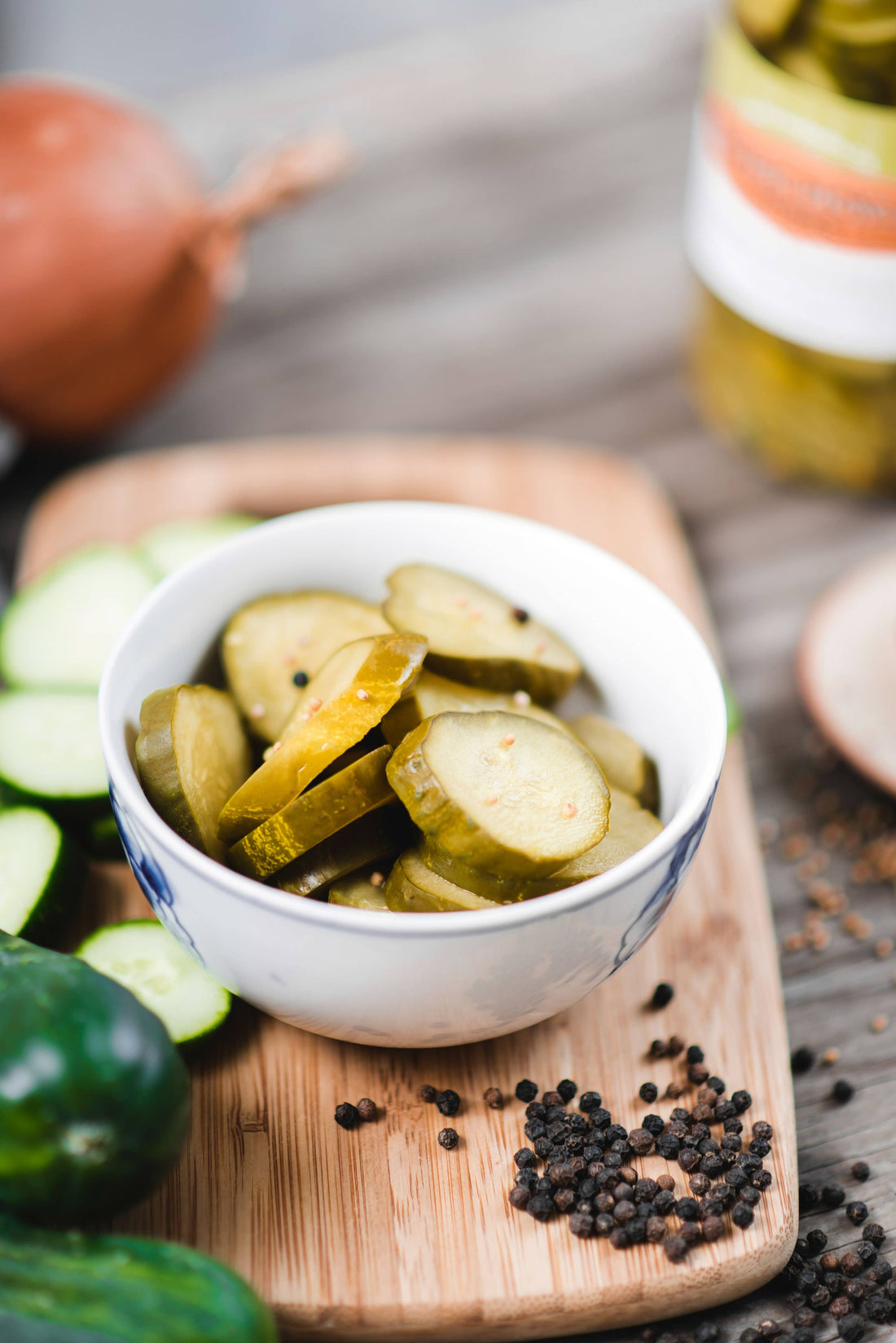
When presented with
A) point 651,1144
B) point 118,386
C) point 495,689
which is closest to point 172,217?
point 118,386

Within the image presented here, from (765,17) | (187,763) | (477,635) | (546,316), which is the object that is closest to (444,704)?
(477,635)

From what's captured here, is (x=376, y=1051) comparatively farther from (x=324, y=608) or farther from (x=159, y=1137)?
(x=324, y=608)

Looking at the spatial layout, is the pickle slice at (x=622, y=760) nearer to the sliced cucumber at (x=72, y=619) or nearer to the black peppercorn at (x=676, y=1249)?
the black peppercorn at (x=676, y=1249)

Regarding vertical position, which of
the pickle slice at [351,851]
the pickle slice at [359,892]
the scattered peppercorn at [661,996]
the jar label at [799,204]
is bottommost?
the scattered peppercorn at [661,996]

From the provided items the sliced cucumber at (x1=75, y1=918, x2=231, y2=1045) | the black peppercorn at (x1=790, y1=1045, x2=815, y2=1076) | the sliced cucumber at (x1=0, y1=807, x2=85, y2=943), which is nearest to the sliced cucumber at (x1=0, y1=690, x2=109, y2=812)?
the sliced cucumber at (x1=0, y1=807, x2=85, y2=943)

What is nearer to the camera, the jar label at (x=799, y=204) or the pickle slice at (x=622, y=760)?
the pickle slice at (x=622, y=760)

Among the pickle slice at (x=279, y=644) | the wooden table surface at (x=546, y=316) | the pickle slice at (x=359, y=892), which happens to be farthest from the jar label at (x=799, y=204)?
the pickle slice at (x=359, y=892)
